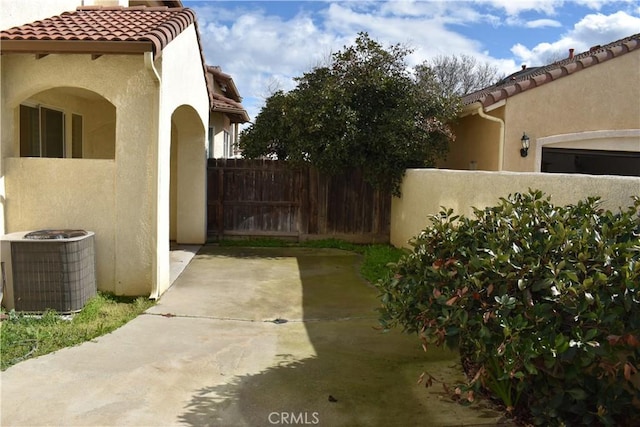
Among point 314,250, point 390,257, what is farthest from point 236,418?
point 314,250

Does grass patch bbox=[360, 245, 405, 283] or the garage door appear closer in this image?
grass patch bbox=[360, 245, 405, 283]

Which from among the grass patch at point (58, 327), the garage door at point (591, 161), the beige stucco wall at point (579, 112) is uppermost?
the beige stucco wall at point (579, 112)

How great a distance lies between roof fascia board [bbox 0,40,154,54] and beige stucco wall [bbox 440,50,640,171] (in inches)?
317

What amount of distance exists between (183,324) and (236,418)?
259 cm

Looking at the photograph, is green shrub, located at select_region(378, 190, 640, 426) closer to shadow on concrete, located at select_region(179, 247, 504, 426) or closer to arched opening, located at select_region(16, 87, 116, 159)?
shadow on concrete, located at select_region(179, 247, 504, 426)

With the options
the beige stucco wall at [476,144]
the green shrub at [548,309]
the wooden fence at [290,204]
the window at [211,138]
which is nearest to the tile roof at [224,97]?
the window at [211,138]

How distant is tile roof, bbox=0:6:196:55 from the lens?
6.46 metres

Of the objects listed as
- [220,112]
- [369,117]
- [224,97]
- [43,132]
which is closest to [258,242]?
[369,117]

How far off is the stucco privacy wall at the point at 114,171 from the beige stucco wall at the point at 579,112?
25.9 ft

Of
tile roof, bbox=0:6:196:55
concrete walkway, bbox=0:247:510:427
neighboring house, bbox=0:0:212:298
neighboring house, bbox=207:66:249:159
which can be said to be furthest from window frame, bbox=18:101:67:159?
neighboring house, bbox=207:66:249:159

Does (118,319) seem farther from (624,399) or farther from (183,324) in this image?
(624,399)

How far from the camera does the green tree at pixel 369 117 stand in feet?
36.7

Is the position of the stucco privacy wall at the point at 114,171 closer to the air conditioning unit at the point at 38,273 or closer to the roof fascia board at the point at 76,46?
the roof fascia board at the point at 76,46

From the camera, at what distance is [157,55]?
668 centimetres
